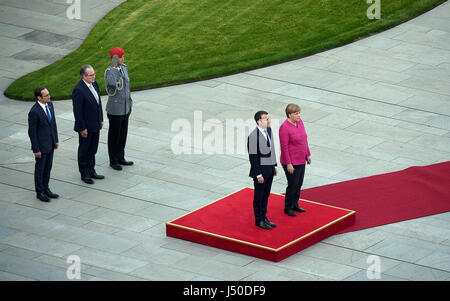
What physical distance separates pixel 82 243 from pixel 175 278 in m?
1.83

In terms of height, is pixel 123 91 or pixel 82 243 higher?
pixel 123 91

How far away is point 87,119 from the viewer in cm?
1561

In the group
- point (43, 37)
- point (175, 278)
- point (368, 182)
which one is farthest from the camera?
point (43, 37)

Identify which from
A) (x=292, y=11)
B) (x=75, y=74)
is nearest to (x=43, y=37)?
(x=75, y=74)

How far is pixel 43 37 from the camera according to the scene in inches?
936

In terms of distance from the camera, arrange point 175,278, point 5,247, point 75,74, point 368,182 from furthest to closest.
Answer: point 75,74
point 368,182
point 5,247
point 175,278

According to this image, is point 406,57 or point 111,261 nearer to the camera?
point 111,261

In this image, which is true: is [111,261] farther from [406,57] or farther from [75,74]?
[406,57]

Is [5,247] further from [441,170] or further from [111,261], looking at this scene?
[441,170]

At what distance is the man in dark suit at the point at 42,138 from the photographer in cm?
1483

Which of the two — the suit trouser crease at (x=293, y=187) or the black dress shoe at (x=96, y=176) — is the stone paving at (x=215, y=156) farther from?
the suit trouser crease at (x=293, y=187)

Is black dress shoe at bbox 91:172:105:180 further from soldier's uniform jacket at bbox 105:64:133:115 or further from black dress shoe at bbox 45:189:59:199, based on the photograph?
soldier's uniform jacket at bbox 105:64:133:115

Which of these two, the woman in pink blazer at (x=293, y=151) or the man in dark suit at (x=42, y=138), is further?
the man in dark suit at (x=42, y=138)

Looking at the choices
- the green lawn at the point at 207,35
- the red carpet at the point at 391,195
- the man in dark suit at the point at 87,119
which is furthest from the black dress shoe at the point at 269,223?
the green lawn at the point at 207,35
